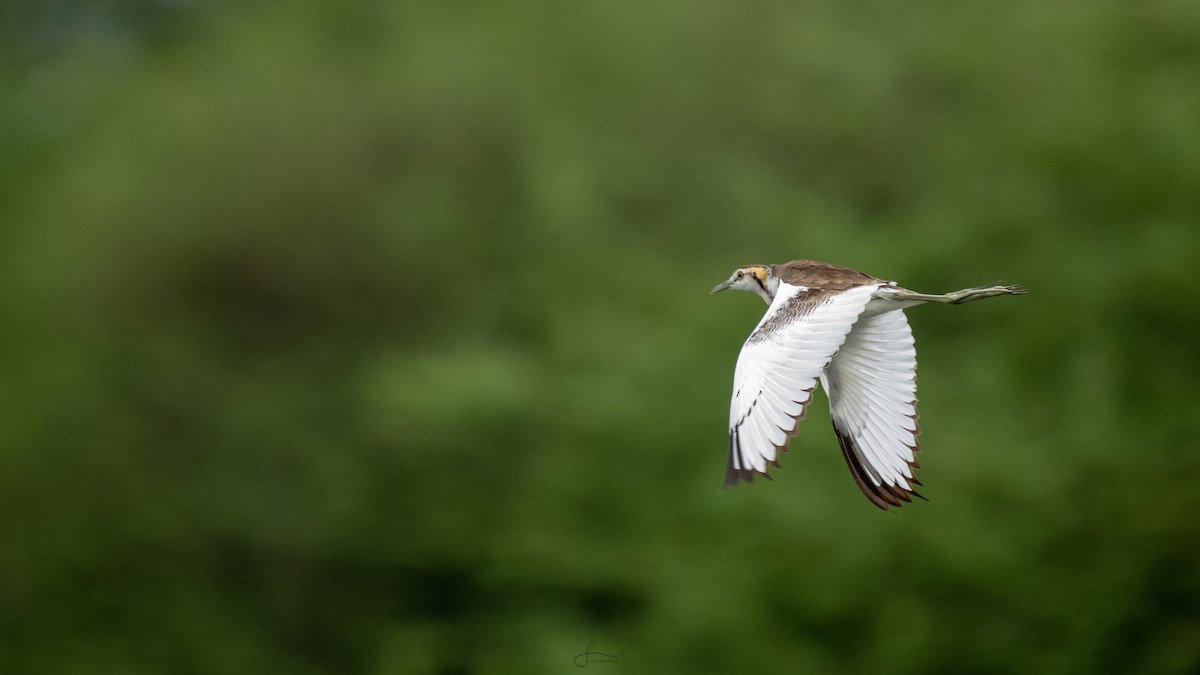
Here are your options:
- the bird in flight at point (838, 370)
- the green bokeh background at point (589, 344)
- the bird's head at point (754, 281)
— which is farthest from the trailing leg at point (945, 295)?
the green bokeh background at point (589, 344)

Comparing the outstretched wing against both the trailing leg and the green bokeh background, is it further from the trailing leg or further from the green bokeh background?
the green bokeh background

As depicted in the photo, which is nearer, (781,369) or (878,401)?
(781,369)

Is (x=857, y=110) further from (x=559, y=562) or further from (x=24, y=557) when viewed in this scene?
(x=24, y=557)

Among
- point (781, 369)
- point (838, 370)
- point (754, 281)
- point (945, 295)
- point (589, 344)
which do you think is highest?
point (589, 344)
